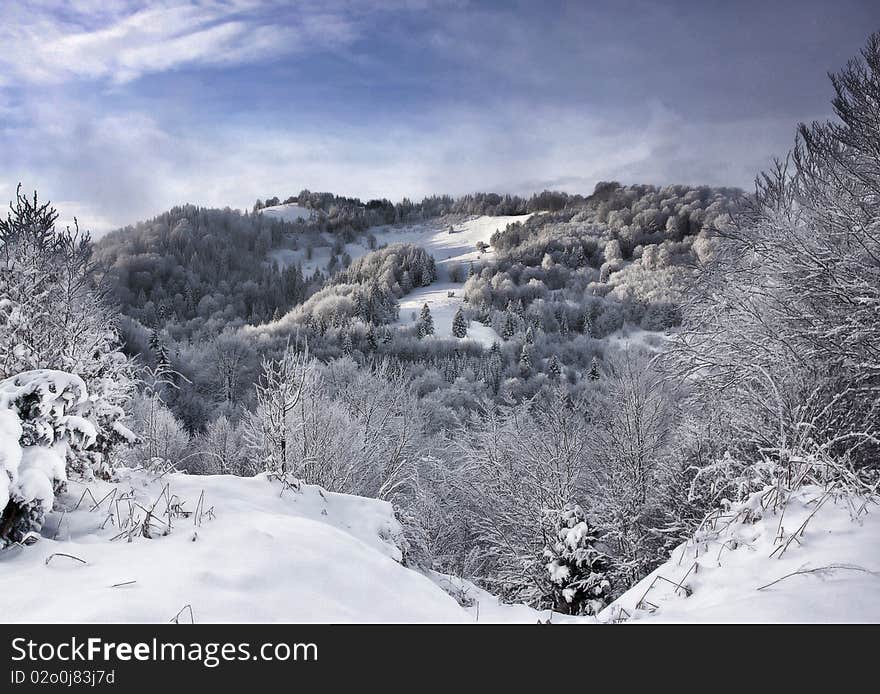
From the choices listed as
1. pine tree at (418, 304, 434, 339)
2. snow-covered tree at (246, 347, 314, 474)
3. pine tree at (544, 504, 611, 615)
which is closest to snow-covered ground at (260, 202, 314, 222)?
pine tree at (418, 304, 434, 339)

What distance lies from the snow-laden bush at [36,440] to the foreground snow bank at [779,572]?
13.9 feet

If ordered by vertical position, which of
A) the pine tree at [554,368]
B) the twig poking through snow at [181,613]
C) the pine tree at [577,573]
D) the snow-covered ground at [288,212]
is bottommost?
the pine tree at [554,368]

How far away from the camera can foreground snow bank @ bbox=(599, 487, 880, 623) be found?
103 inches

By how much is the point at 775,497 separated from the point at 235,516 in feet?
15.6

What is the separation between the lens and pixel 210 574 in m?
2.84

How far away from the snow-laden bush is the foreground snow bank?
4.24 meters

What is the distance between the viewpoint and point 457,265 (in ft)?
407

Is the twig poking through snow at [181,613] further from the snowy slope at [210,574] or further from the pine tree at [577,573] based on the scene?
the pine tree at [577,573]

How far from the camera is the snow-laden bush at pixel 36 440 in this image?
11.2 ft

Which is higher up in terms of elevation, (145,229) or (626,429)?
(145,229)

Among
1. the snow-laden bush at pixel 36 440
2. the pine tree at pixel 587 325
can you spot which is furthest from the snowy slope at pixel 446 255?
the snow-laden bush at pixel 36 440

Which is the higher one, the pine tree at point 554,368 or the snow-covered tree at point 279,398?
the snow-covered tree at point 279,398
